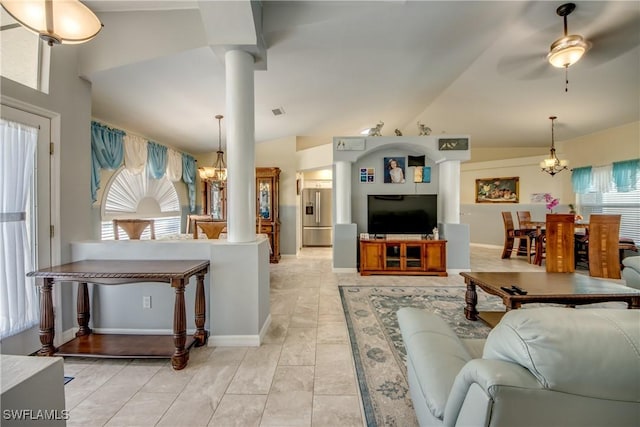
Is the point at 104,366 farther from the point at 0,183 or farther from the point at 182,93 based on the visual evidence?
the point at 182,93

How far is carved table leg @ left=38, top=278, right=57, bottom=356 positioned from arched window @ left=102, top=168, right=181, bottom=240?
7.30 feet

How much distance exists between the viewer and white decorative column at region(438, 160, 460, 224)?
5.05 m

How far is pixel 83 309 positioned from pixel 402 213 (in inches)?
182

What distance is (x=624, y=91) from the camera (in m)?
4.36

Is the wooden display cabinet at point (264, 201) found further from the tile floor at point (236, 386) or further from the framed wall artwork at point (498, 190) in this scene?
the framed wall artwork at point (498, 190)

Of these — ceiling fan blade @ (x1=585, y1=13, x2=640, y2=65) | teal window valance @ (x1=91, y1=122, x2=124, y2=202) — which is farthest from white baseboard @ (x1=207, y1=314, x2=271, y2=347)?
ceiling fan blade @ (x1=585, y1=13, x2=640, y2=65)

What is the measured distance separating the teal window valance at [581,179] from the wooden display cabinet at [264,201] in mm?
6726

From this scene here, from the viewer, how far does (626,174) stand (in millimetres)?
5246

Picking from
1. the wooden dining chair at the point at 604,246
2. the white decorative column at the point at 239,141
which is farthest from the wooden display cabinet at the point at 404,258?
the white decorative column at the point at 239,141

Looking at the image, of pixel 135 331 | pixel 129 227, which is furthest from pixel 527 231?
pixel 129 227

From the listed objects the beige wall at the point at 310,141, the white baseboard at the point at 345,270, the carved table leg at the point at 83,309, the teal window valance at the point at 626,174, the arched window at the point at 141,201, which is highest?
the beige wall at the point at 310,141

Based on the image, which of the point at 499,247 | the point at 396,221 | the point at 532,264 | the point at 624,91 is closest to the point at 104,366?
the point at 396,221

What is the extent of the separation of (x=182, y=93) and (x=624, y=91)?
21.7 ft

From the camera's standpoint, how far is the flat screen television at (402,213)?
509 centimetres
